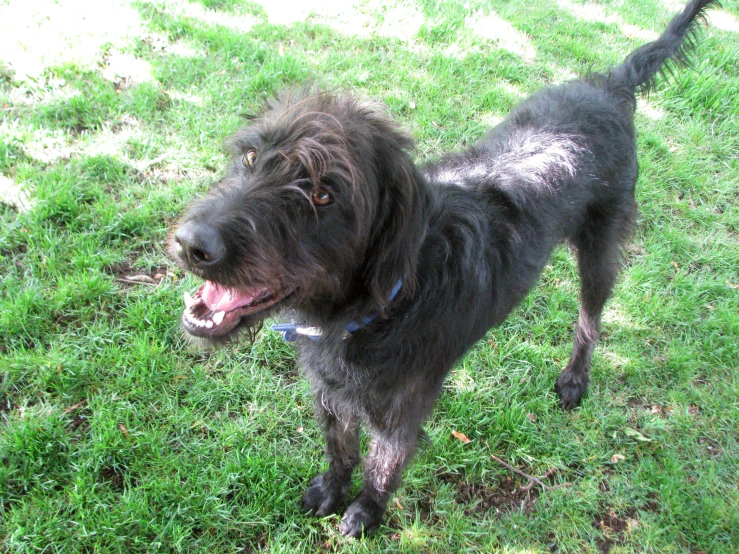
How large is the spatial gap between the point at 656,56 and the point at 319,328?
2581 millimetres


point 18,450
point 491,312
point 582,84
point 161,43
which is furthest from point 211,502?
point 161,43

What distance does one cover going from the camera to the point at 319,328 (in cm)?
203

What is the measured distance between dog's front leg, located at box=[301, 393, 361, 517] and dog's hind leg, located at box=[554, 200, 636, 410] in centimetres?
146

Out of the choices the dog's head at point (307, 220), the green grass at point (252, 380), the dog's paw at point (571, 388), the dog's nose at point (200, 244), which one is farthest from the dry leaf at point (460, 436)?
the dog's nose at point (200, 244)

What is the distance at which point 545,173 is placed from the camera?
7.74 feet

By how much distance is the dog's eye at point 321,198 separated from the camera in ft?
5.69

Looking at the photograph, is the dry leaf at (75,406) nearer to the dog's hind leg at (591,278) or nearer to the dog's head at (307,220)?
the dog's head at (307,220)

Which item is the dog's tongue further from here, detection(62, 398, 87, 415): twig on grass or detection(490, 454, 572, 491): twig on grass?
detection(490, 454, 572, 491): twig on grass

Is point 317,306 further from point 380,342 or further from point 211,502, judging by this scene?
point 211,502

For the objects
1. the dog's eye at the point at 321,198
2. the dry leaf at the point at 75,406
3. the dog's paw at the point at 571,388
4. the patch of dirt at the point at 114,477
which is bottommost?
the patch of dirt at the point at 114,477

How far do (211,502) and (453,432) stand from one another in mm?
1329

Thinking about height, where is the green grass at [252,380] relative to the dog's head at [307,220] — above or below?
below

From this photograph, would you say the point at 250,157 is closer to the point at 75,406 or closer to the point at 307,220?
the point at 307,220

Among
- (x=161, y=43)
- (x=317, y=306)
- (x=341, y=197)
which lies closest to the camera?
(x=341, y=197)
